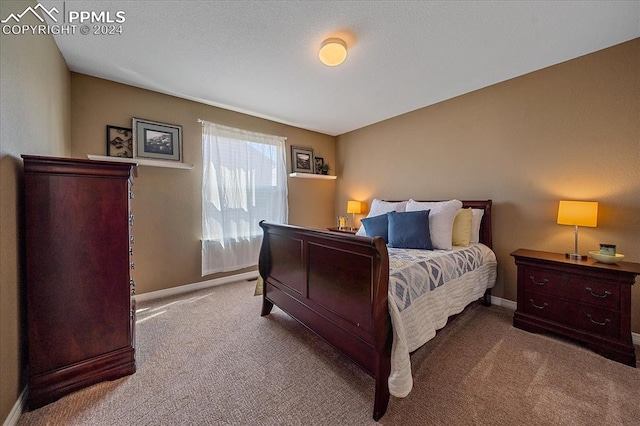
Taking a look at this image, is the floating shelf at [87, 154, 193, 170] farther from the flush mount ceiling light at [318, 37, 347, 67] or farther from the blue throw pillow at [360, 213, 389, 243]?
the blue throw pillow at [360, 213, 389, 243]

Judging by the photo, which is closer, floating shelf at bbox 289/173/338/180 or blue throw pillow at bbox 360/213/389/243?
blue throw pillow at bbox 360/213/389/243

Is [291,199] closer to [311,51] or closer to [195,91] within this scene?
[195,91]

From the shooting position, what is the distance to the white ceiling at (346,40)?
170 centimetres

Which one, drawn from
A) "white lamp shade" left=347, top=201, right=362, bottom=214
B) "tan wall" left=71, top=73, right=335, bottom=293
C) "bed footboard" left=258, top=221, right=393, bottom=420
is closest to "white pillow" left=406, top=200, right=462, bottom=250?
"bed footboard" left=258, top=221, right=393, bottom=420

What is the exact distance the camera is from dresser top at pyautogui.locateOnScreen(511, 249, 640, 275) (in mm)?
1797

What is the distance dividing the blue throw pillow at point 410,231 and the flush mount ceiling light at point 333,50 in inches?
64.7

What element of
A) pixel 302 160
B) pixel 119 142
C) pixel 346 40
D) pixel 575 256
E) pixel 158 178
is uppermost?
pixel 346 40

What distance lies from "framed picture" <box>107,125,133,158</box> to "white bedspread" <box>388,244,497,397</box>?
3.09 metres

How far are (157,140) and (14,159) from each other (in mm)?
1729

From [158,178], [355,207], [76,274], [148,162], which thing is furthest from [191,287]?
[355,207]

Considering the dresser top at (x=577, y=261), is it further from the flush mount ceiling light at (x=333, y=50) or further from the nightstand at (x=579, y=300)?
the flush mount ceiling light at (x=333, y=50)

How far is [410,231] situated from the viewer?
252cm

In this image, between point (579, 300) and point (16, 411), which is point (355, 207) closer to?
point (579, 300)

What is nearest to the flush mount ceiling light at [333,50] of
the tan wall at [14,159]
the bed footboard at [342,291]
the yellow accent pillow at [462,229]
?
the bed footboard at [342,291]
